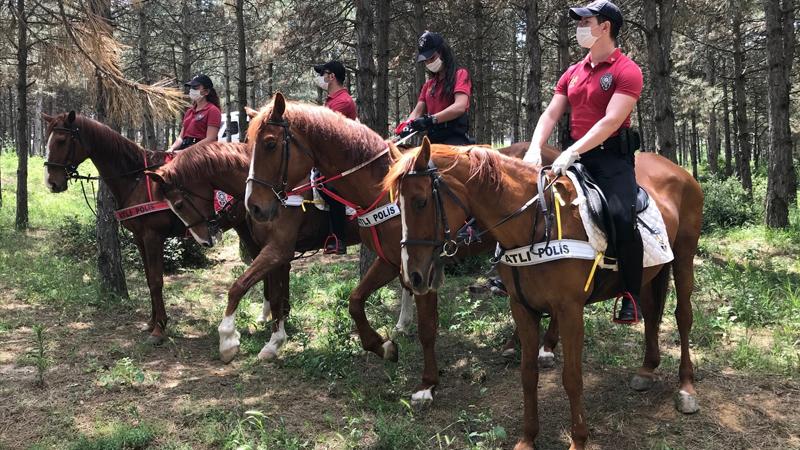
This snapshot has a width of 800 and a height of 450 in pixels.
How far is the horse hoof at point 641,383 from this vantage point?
15.5 ft

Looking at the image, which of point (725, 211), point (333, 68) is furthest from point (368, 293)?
point (725, 211)

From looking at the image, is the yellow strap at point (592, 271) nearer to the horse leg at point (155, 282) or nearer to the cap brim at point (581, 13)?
the cap brim at point (581, 13)

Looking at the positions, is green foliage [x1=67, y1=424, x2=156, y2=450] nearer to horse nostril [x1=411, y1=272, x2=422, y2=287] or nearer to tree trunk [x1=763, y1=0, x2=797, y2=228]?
horse nostril [x1=411, y1=272, x2=422, y2=287]

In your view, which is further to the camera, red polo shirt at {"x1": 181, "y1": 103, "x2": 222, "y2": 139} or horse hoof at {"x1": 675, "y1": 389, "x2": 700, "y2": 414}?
red polo shirt at {"x1": 181, "y1": 103, "x2": 222, "y2": 139}

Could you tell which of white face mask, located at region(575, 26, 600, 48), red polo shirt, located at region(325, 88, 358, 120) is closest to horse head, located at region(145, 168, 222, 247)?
red polo shirt, located at region(325, 88, 358, 120)

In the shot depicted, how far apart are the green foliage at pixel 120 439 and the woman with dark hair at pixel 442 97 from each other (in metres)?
3.53

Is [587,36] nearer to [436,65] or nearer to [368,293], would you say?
[436,65]

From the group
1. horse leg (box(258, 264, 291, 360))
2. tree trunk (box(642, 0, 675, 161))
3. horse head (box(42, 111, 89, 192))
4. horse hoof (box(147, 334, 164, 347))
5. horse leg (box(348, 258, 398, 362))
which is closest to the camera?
horse leg (box(348, 258, 398, 362))

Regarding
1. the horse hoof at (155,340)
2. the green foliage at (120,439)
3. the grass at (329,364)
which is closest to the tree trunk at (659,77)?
the grass at (329,364)

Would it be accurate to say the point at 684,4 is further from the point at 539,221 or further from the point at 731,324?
the point at 539,221

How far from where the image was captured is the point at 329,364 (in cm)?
548

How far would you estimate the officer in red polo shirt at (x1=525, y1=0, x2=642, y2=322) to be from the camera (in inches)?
141

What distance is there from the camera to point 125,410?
4.57m

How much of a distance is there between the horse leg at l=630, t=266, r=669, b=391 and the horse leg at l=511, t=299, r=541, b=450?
1.38 metres
